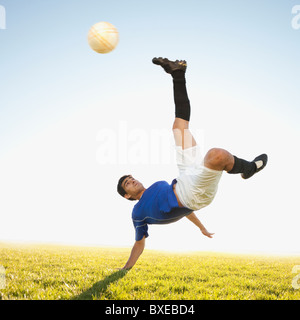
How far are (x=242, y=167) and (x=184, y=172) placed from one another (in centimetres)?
88

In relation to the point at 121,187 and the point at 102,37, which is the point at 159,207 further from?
the point at 102,37

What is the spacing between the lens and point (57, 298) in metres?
3.24

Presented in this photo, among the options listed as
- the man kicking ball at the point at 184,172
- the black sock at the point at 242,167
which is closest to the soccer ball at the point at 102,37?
the man kicking ball at the point at 184,172

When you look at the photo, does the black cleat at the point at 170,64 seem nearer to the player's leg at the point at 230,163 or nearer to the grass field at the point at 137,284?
the player's leg at the point at 230,163

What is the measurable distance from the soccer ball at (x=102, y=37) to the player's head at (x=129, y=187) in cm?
245

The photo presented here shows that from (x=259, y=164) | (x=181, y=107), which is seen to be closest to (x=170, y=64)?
(x=181, y=107)

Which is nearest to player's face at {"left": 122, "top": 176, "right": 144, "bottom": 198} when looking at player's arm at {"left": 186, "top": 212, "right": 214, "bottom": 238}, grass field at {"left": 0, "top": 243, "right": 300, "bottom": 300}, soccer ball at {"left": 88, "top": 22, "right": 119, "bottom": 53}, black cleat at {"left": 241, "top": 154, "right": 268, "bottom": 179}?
player's arm at {"left": 186, "top": 212, "right": 214, "bottom": 238}

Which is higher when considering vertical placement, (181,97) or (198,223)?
(181,97)

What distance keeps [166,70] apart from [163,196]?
6.64 ft

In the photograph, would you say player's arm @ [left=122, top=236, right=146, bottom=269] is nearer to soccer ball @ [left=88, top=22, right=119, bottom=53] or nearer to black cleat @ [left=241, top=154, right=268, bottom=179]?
black cleat @ [left=241, top=154, right=268, bottom=179]

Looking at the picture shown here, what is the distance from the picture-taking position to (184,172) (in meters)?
4.24

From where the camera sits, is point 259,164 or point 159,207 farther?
point 159,207

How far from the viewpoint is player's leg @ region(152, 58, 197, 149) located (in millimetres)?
4129
